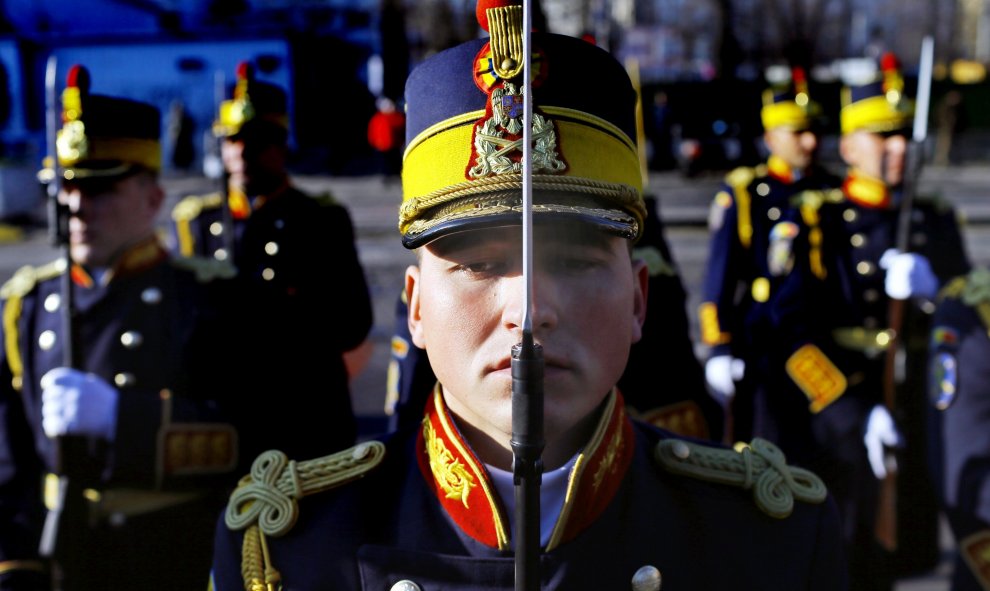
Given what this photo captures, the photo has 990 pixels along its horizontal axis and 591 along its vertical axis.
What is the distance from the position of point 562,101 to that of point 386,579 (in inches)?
34.4

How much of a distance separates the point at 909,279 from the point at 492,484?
3562 millimetres

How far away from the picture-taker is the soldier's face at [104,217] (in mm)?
3338

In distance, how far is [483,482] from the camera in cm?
179

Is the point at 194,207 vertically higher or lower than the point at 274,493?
higher

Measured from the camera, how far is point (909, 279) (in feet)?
15.7

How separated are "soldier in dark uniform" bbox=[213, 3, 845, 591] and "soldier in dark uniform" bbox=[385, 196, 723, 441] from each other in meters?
1.12

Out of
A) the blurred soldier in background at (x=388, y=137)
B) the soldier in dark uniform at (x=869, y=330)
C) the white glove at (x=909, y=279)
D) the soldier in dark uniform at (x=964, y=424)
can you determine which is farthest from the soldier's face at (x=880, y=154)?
the blurred soldier in background at (x=388, y=137)

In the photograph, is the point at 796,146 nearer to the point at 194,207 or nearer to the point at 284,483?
the point at 194,207

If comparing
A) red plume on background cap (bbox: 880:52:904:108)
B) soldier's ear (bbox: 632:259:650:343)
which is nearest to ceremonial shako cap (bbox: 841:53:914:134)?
red plume on background cap (bbox: 880:52:904:108)

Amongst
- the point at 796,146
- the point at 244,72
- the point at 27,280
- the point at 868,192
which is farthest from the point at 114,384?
the point at 796,146

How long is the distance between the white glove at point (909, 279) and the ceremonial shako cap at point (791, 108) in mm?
1349

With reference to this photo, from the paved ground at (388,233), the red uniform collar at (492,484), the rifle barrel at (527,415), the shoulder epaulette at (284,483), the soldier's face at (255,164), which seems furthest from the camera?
the paved ground at (388,233)

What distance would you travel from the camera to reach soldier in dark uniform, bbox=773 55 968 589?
4.75 meters

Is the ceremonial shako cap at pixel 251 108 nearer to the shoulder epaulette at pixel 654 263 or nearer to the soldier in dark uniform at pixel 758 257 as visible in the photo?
the shoulder epaulette at pixel 654 263
